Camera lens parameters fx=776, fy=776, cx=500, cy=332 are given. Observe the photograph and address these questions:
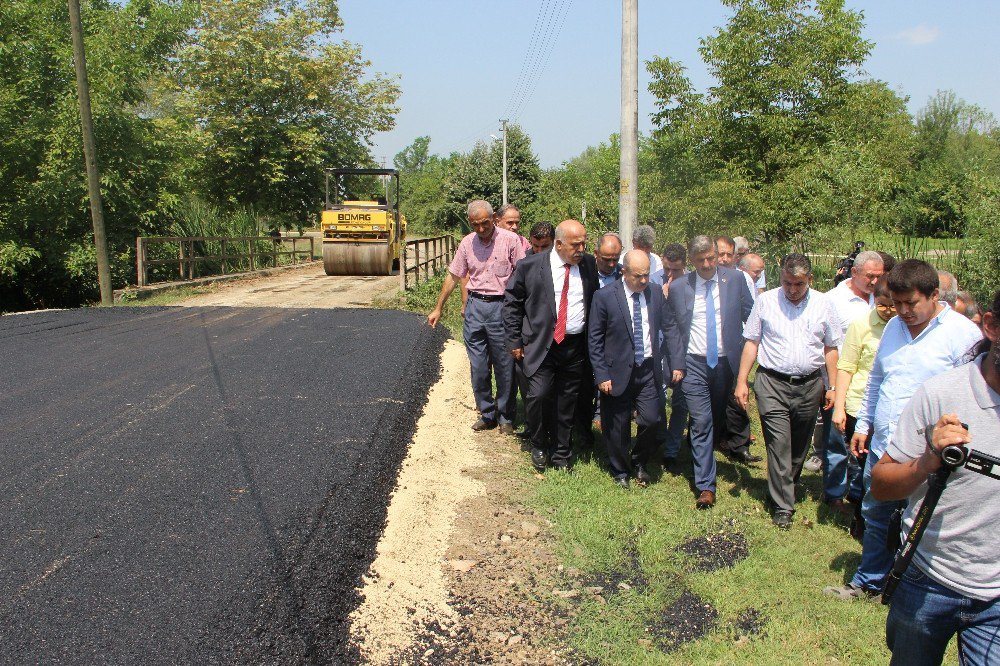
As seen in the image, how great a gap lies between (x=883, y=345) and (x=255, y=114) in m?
27.1

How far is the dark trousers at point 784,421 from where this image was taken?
4953 mm

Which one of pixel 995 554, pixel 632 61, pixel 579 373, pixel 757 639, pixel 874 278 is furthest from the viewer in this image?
pixel 632 61

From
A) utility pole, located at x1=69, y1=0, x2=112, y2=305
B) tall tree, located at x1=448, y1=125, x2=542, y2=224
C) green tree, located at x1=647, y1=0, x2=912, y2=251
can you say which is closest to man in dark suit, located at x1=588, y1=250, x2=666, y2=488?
green tree, located at x1=647, y1=0, x2=912, y2=251

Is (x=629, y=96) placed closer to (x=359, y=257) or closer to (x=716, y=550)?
(x=716, y=550)

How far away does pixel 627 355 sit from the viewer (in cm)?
543

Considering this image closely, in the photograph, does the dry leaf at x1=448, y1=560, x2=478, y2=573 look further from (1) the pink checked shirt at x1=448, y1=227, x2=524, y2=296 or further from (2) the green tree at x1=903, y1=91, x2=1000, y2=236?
(2) the green tree at x1=903, y1=91, x2=1000, y2=236

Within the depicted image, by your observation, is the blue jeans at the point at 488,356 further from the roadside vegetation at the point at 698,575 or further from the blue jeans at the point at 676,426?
the blue jeans at the point at 676,426

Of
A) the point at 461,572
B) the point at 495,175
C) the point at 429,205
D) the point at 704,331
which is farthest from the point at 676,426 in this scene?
the point at 429,205

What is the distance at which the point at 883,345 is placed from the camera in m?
3.81

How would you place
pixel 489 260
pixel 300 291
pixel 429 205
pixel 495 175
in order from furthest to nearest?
pixel 429 205, pixel 495 175, pixel 300 291, pixel 489 260

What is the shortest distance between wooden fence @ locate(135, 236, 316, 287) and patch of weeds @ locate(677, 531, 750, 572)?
608 inches

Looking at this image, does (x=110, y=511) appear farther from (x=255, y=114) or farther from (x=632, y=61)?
(x=255, y=114)

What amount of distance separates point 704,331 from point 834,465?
1247 mm

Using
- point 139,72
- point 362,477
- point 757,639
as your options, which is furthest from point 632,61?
point 139,72
